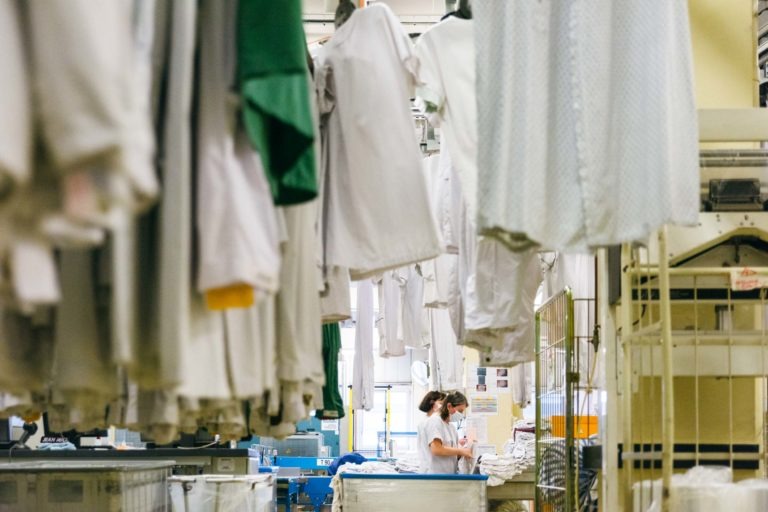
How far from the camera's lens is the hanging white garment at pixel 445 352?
1013 cm

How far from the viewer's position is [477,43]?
3.30m

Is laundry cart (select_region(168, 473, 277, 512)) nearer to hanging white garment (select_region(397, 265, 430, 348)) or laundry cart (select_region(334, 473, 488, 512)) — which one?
laundry cart (select_region(334, 473, 488, 512))

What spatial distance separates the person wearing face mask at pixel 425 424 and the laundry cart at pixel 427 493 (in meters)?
3.05

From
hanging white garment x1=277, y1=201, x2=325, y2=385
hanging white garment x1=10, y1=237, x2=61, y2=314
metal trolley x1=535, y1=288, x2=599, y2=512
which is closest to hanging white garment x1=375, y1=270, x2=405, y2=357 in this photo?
metal trolley x1=535, y1=288, x2=599, y2=512

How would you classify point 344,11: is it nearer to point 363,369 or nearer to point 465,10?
point 465,10

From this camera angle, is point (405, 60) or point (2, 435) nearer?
point (405, 60)

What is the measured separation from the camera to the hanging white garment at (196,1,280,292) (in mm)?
2316

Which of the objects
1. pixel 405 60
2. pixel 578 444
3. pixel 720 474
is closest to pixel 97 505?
pixel 578 444

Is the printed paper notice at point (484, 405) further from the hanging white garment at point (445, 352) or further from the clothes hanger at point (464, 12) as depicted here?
the clothes hanger at point (464, 12)

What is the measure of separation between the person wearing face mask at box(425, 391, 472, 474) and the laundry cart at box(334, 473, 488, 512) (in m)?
2.90

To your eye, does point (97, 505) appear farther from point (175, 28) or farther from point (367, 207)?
point (175, 28)

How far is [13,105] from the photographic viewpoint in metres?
1.85

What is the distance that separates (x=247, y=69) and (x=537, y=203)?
1238 mm

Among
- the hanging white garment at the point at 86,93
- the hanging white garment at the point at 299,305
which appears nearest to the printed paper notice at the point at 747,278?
the hanging white garment at the point at 299,305
